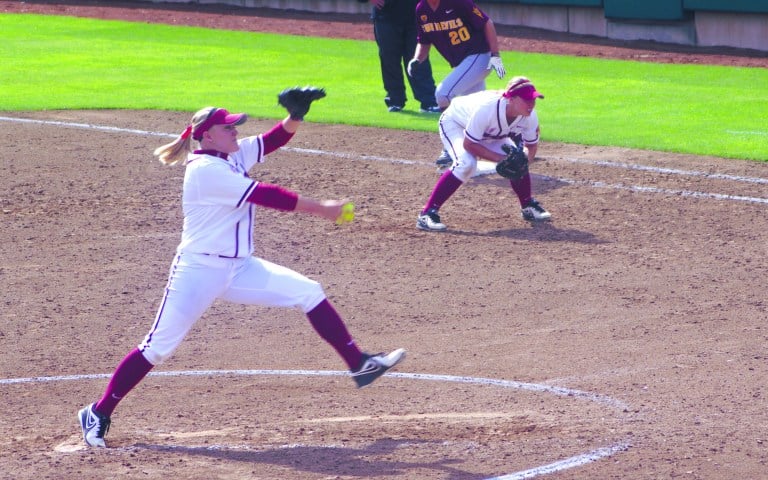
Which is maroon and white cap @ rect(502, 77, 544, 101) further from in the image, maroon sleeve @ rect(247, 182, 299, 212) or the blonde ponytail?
maroon sleeve @ rect(247, 182, 299, 212)

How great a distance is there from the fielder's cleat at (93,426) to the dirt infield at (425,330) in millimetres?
80

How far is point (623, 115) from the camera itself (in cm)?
1603

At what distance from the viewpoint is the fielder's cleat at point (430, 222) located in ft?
34.6

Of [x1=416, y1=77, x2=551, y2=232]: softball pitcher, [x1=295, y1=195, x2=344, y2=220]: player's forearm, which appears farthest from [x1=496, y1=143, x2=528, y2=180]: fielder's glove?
[x1=295, y1=195, x2=344, y2=220]: player's forearm

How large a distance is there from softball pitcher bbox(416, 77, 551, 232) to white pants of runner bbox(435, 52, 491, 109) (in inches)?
68.8

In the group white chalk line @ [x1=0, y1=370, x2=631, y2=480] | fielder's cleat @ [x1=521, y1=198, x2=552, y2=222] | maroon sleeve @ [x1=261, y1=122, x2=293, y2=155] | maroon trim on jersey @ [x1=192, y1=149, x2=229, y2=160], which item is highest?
maroon trim on jersey @ [x1=192, y1=149, x2=229, y2=160]

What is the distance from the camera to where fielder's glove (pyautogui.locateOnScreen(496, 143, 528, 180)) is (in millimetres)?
10125

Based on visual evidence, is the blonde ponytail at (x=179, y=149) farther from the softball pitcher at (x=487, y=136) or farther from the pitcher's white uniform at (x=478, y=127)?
the pitcher's white uniform at (x=478, y=127)

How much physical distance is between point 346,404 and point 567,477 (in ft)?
5.19

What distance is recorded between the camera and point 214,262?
236 inches

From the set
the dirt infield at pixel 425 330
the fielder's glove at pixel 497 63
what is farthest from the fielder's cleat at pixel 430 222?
the fielder's glove at pixel 497 63

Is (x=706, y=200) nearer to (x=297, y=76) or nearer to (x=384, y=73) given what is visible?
(x=384, y=73)

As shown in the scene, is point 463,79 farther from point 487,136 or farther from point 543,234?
point 543,234

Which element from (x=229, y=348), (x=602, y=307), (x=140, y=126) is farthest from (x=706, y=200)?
(x=140, y=126)
